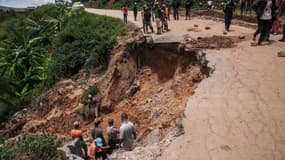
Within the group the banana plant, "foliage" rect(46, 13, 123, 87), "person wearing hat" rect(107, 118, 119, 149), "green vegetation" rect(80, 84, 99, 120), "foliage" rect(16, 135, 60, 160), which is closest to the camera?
"foliage" rect(16, 135, 60, 160)

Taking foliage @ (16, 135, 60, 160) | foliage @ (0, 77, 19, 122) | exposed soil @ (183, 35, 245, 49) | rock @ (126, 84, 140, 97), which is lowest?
foliage @ (0, 77, 19, 122)

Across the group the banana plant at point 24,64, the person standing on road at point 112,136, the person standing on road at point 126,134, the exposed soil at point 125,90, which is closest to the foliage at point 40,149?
the person standing on road at point 112,136

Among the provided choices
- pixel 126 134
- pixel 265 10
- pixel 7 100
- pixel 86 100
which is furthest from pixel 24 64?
pixel 265 10

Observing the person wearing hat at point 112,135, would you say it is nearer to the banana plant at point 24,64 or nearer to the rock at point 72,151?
the rock at point 72,151

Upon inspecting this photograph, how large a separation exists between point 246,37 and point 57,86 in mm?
8889

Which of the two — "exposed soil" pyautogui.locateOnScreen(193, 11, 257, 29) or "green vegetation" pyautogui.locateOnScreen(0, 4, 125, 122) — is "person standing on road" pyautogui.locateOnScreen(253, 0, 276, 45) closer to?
"exposed soil" pyautogui.locateOnScreen(193, 11, 257, 29)

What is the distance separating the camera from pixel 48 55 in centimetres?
2020

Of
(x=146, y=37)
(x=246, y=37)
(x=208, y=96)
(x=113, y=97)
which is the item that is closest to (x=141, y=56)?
(x=146, y=37)

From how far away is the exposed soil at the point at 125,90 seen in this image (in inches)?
467

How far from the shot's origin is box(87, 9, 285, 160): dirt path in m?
6.11

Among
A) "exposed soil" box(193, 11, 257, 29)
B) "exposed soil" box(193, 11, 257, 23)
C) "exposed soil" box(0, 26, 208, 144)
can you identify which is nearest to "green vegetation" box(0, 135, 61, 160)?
"exposed soil" box(0, 26, 208, 144)

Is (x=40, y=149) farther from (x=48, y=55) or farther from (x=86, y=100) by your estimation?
(x=48, y=55)

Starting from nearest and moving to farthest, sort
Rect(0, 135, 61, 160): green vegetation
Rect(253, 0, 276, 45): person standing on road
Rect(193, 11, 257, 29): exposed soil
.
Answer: Rect(0, 135, 61, 160): green vegetation < Rect(253, 0, 276, 45): person standing on road < Rect(193, 11, 257, 29): exposed soil

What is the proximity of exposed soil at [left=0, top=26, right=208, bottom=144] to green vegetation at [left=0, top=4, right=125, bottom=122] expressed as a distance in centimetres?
75
